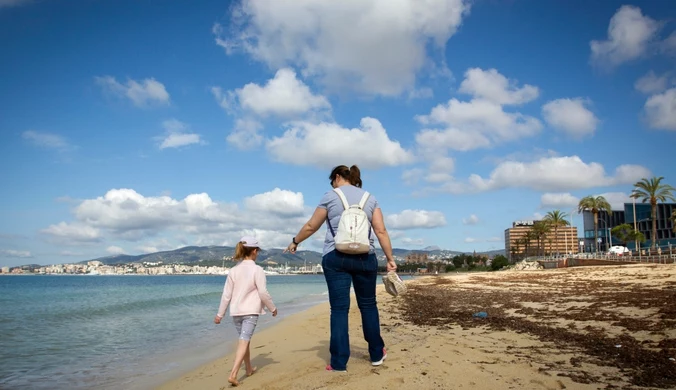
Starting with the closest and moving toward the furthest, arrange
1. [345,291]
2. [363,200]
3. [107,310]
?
1. [345,291]
2. [363,200]
3. [107,310]

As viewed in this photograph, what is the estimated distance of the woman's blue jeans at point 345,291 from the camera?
15.1 ft

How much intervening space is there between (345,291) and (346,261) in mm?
343

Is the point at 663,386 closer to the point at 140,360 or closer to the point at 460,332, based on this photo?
the point at 460,332

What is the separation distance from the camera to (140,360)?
848 cm

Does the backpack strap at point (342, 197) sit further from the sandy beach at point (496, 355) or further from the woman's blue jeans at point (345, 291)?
the sandy beach at point (496, 355)

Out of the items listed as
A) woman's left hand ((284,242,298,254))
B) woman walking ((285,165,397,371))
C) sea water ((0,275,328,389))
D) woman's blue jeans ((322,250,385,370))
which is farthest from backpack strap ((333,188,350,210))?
sea water ((0,275,328,389))

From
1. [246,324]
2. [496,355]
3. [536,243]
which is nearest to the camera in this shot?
[246,324]

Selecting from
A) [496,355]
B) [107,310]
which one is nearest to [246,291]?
[496,355]

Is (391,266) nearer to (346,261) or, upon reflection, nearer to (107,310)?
(346,261)

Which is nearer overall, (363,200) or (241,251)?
(363,200)

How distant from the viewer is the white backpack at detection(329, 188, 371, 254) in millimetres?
4480

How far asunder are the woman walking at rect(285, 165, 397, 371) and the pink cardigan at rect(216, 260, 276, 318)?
607mm

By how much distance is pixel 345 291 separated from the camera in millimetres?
4676

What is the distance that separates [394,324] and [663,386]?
229 inches
